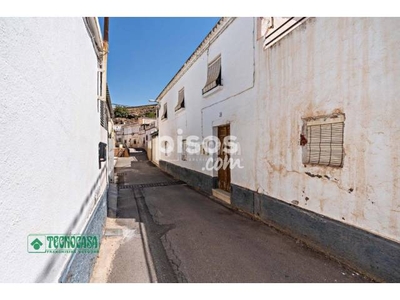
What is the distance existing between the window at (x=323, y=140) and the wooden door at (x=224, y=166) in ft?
10.6

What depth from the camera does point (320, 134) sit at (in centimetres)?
370

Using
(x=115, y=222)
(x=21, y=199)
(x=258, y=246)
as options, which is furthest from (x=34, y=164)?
(x=115, y=222)

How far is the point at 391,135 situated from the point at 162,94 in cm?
1507

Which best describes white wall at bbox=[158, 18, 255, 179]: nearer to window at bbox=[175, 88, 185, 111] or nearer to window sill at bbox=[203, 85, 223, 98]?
window sill at bbox=[203, 85, 223, 98]

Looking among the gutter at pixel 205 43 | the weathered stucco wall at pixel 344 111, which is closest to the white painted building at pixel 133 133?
the gutter at pixel 205 43

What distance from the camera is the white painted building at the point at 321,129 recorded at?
2.74 metres

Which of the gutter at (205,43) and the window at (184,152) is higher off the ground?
the gutter at (205,43)

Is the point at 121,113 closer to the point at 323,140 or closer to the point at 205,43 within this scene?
the point at 205,43

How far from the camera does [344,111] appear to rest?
10.6ft

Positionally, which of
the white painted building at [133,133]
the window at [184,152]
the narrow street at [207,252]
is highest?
the white painted building at [133,133]

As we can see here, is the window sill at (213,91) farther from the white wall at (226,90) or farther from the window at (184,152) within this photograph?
the window at (184,152)

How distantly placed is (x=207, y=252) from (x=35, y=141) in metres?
3.21

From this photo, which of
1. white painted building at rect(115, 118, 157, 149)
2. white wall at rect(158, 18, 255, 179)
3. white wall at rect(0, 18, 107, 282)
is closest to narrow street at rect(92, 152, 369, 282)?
white wall at rect(0, 18, 107, 282)

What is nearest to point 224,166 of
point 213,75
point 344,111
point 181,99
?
point 213,75
